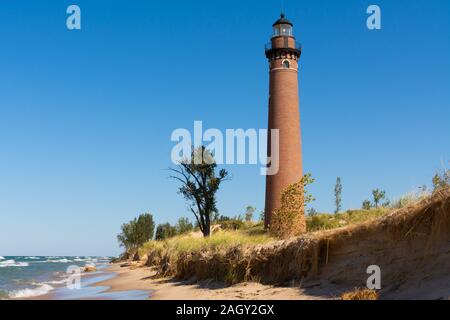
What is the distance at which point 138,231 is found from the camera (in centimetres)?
7419

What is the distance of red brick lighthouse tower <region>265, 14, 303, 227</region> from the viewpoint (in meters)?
34.6

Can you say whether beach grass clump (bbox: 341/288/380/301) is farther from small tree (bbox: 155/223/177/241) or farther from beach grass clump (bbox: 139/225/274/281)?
small tree (bbox: 155/223/177/241)

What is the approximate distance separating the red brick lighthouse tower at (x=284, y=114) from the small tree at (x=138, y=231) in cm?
4299

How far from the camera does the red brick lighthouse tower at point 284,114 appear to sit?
3462cm

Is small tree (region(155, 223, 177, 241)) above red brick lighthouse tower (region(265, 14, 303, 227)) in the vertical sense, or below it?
below

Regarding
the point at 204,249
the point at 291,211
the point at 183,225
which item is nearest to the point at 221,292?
the point at 204,249

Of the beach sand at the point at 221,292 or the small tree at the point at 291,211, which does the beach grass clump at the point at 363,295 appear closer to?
the beach sand at the point at 221,292

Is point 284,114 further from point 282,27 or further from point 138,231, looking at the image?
point 138,231

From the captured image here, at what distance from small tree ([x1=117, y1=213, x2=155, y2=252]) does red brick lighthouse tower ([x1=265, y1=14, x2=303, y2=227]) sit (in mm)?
42987

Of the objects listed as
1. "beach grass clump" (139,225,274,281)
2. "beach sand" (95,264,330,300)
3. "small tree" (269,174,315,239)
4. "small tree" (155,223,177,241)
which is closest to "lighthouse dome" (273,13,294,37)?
"small tree" (269,174,315,239)

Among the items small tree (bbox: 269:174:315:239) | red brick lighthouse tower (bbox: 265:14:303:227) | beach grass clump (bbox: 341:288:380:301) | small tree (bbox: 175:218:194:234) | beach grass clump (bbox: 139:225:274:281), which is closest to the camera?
beach grass clump (bbox: 341:288:380:301)

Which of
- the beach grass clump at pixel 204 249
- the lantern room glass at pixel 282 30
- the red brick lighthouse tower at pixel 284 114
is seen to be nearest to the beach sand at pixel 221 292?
the beach grass clump at pixel 204 249
